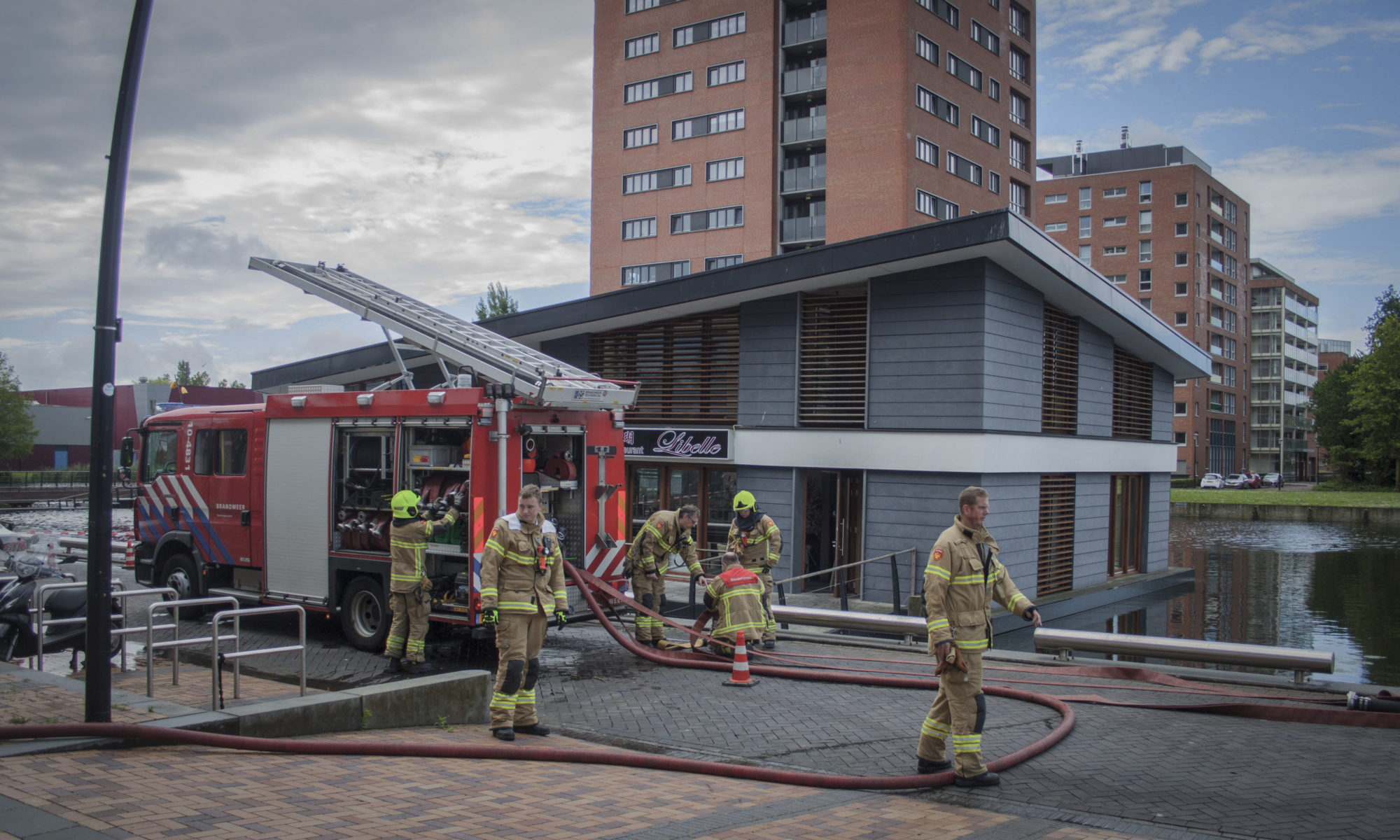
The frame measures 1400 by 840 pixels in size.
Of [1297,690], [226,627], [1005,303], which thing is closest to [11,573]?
[226,627]

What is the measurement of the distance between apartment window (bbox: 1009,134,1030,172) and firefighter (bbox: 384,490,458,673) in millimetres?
52974

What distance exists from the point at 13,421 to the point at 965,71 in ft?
174

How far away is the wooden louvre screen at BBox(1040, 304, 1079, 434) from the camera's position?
1761cm

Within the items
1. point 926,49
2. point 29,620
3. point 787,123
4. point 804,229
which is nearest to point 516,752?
point 29,620

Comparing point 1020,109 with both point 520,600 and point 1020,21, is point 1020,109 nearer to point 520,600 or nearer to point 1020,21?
point 1020,21

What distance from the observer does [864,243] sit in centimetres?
1525

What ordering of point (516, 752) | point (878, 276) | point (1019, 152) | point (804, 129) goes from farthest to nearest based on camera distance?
point (1019, 152) < point (804, 129) < point (878, 276) < point (516, 752)

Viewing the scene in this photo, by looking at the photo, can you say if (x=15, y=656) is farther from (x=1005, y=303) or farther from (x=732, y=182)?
(x=732, y=182)

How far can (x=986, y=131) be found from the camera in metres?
53.2

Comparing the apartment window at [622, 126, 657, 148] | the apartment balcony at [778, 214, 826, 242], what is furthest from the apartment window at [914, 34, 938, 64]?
the apartment window at [622, 126, 657, 148]

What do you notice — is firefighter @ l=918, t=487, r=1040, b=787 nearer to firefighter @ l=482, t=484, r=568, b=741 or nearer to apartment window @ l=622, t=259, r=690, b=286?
firefighter @ l=482, t=484, r=568, b=741

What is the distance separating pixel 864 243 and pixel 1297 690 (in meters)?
8.61

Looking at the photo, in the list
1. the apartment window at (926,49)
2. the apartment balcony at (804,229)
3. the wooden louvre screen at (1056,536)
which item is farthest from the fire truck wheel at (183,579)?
the apartment window at (926,49)

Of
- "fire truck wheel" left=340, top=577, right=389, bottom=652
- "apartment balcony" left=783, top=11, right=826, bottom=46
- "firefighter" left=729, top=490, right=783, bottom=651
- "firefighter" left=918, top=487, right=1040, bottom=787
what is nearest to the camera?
"firefighter" left=918, top=487, right=1040, bottom=787
